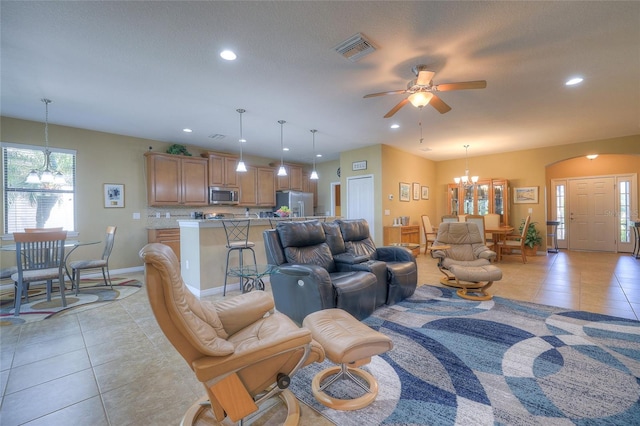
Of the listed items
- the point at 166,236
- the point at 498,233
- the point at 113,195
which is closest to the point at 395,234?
the point at 498,233

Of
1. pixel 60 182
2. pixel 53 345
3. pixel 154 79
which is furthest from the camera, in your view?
pixel 60 182

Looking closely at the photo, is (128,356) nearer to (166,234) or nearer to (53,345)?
(53,345)

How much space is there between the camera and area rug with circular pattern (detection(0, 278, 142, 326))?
3.14m

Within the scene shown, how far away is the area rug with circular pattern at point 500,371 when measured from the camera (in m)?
1.57

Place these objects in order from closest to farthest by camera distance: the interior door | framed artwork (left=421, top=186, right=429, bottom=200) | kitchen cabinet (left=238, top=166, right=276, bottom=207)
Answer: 1. kitchen cabinet (left=238, top=166, right=276, bottom=207)
2. the interior door
3. framed artwork (left=421, top=186, right=429, bottom=200)

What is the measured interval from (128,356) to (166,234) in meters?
3.71

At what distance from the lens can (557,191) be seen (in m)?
8.09

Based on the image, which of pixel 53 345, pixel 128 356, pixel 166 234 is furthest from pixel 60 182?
pixel 128 356

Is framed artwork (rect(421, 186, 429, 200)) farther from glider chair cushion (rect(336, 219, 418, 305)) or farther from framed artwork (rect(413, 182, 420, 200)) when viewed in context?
glider chair cushion (rect(336, 219, 418, 305))

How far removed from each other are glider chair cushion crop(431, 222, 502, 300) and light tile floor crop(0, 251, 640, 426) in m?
0.39

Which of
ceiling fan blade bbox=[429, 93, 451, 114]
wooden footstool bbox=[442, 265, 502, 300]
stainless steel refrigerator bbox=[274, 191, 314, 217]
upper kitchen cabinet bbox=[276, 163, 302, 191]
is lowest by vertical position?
wooden footstool bbox=[442, 265, 502, 300]

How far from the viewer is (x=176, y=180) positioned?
230 inches

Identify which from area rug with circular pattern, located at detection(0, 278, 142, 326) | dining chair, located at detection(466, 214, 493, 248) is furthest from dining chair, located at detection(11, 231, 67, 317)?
dining chair, located at detection(466, 214, 493, 248)

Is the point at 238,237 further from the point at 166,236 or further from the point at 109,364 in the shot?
the point at 109,364
